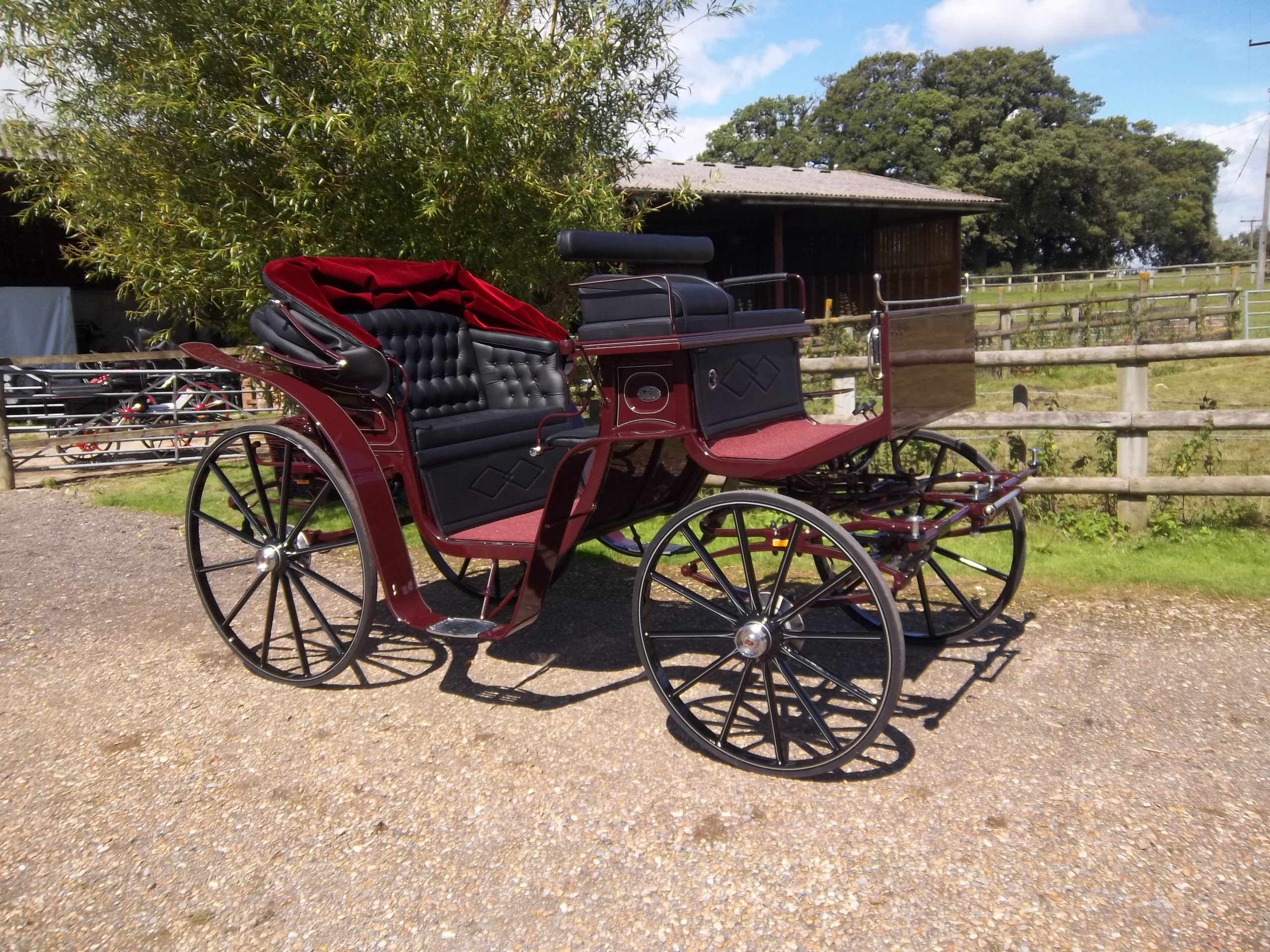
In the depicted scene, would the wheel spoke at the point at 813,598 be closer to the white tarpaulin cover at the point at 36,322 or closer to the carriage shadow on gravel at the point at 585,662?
the carriage shadow on gravel at the point at 585,662

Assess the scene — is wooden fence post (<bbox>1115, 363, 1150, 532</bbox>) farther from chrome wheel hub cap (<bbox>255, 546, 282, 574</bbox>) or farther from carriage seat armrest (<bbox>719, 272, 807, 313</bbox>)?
chrome wheel hub cap (<bbox>255, 546, 282, 574</bbox>)

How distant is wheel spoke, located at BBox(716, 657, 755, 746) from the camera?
3.07 m

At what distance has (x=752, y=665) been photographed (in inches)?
121

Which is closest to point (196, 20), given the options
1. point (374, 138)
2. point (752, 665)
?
point (374, 138)

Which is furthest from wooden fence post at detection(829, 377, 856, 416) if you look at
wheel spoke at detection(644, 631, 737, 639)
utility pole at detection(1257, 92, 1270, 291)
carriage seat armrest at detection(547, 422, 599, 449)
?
utility pole at detection(1257, 92, 1270, 291)

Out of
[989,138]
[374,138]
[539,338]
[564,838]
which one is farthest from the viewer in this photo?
[989,138]

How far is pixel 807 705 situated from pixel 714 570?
530 mm

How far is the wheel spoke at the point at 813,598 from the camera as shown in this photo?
3.01 meters

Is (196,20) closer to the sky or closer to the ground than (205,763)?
closer to the sky

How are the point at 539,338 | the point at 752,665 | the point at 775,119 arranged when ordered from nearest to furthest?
the point at 752,665 → the point at 539,338 → the point at 775,119

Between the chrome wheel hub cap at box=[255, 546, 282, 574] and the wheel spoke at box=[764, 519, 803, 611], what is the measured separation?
2124 millimetres

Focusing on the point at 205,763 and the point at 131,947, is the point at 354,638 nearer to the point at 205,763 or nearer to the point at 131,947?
the point at 205,763

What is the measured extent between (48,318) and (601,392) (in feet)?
47.5

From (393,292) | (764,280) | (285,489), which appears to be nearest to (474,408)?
(393,292)
